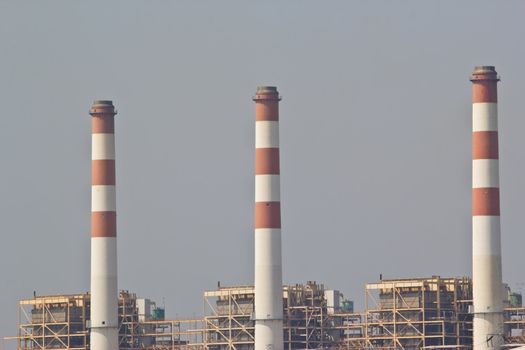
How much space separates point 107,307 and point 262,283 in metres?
7.04

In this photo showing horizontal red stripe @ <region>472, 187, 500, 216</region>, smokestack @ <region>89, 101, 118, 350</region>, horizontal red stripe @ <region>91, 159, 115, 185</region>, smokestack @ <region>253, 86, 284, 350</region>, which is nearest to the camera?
horizontal red stripe @ <region>472, 187, 500, 216</region>

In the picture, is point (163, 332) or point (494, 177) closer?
point (494, 177)

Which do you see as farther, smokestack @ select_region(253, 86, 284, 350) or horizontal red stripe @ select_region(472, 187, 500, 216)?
smokestack @ select_region(253, 86, 284, 350)

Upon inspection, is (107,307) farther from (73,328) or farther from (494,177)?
(494,177)

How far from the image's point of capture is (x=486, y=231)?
230 ft

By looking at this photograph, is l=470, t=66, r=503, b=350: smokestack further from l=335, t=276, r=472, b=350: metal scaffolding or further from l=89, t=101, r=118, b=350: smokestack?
l=89, t=101, r=118, b=350: smokestack

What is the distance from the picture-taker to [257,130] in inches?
2911

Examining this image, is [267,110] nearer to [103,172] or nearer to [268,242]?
[268,242]

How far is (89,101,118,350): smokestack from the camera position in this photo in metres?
75.1


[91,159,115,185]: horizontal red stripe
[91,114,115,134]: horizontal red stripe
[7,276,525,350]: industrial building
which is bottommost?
[7,276,525,350]: industrial building

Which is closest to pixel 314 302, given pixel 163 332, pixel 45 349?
pixel 163 332

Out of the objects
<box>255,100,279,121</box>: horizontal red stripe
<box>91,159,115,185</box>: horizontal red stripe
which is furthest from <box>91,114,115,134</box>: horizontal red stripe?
<box>255,100,279,121</box>: horizontal red stripe

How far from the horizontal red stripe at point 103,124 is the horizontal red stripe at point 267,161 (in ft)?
24.1

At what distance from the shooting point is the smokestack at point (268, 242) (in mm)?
72812
